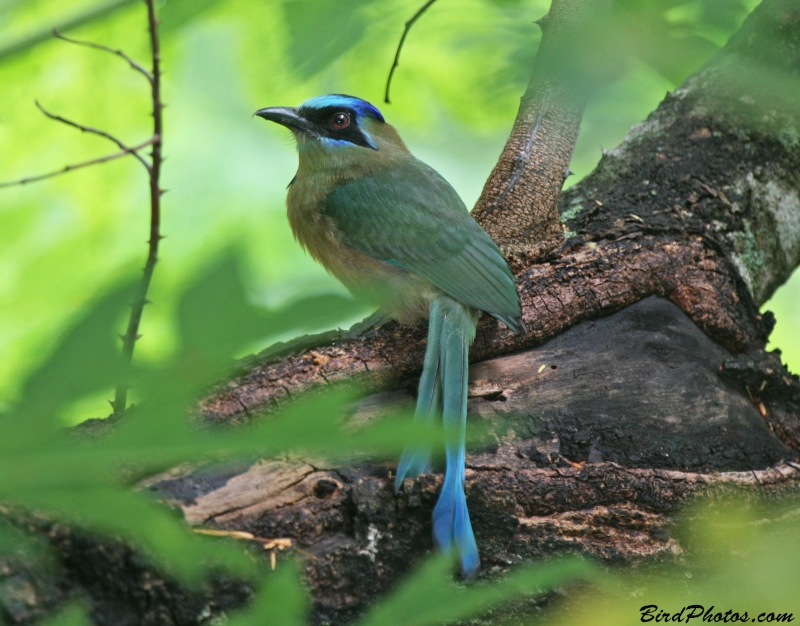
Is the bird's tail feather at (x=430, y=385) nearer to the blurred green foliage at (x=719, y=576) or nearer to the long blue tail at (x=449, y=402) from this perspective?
the long blue tail at (x=449, y=402)

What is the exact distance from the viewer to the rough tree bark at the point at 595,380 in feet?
6.45

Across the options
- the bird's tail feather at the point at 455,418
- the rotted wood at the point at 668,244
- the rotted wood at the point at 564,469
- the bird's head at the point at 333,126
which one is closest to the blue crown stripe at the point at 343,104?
the bird's head at the point at 333,126

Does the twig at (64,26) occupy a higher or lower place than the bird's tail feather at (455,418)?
higher

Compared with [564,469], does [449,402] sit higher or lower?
higher

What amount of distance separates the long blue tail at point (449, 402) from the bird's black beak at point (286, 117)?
1336 mm

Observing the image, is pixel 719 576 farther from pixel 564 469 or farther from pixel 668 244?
pixel 668 244

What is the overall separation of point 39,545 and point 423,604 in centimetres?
80

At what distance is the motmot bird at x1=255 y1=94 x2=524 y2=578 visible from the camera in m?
2.89

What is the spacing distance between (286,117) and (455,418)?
6.96 feet

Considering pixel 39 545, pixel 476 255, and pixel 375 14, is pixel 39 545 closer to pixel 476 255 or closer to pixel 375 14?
pixel 375 14

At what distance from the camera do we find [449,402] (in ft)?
8.58

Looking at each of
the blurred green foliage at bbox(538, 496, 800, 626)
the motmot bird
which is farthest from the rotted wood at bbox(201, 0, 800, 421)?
the blurred green foliage at bbox(538, 496, 800, 626)

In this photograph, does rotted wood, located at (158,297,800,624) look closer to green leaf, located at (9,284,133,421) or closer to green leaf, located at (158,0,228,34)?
green leaf, located at (158,0,228,34)

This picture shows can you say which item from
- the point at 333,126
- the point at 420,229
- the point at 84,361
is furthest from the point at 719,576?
the point at 333,126
